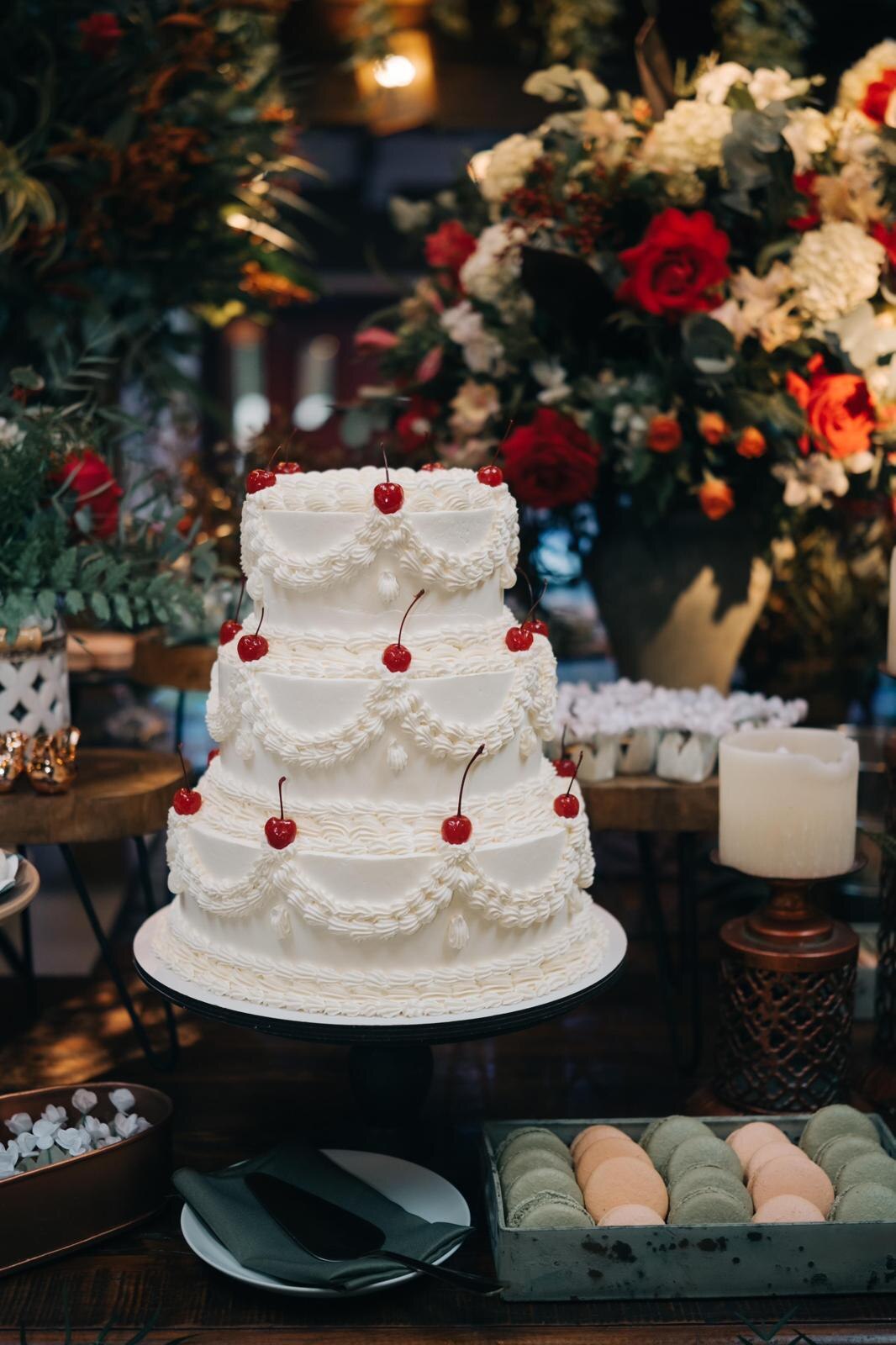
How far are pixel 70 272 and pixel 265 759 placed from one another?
5.64 feet

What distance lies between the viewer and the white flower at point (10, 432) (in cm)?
255

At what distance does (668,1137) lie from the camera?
2.15 meters

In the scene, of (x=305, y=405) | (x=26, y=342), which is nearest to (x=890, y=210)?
(x=26, y=342)

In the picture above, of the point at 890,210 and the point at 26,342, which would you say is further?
the point at 26,342

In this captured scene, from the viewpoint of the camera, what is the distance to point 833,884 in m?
3.21

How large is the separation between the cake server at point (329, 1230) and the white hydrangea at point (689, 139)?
1.97m

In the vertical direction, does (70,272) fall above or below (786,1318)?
above

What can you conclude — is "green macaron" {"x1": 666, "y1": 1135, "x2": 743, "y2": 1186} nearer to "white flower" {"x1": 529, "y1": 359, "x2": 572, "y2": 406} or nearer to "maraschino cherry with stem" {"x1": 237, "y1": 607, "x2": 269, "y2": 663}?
"maraschino cherry with stem" {"x1": 237, "y1": 607, "x2": 269, "y2": 663}

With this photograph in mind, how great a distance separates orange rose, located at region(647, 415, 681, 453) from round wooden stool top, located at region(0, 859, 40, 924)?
1.40 metres

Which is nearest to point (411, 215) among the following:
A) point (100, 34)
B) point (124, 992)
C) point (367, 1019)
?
point (100, 34)

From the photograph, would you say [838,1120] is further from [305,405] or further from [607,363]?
[305,405]

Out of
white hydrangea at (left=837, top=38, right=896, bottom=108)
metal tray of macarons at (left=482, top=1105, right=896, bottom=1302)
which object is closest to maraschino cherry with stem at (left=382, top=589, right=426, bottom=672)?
metal tray of macarons at (left=482, top=1105, right=896, bottom=1302)

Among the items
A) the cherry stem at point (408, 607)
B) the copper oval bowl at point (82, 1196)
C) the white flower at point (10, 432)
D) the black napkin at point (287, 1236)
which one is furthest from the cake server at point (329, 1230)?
the white flower at point (10, 432)

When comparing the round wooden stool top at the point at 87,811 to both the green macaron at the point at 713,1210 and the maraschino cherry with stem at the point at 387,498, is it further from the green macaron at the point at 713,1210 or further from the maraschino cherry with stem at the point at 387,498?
the green macaron at the point at 713,1210
